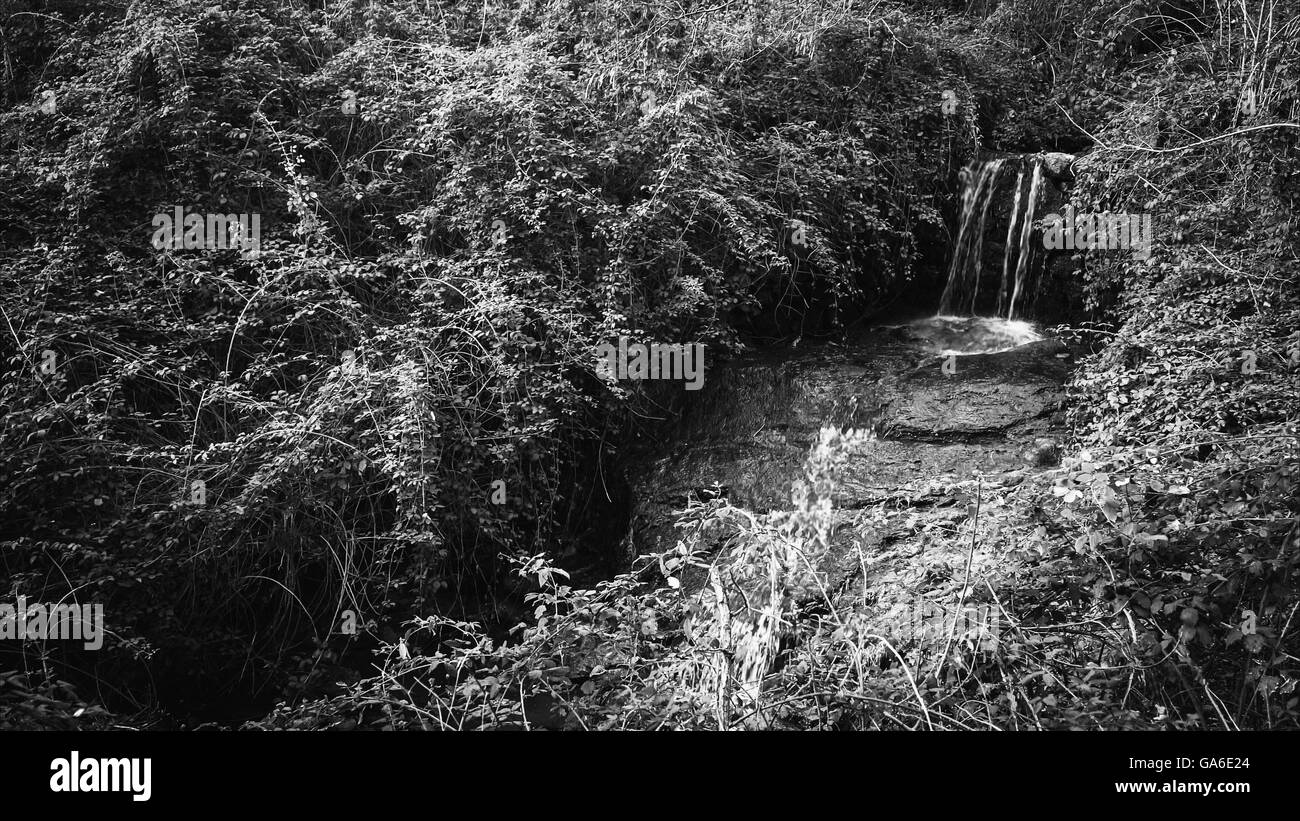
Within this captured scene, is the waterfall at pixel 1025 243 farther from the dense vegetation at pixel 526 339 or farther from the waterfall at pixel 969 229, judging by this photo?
the dense vegetation at pixel 526 339

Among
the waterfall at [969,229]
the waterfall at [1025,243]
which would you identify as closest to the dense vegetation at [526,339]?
the waterfall at [969,229]

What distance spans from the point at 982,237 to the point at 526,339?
4332mm

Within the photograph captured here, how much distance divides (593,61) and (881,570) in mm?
4765

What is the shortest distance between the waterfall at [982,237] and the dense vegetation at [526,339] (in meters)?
0.22

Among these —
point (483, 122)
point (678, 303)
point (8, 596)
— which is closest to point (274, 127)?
point (483, 122)

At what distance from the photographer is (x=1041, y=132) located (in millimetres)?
8820

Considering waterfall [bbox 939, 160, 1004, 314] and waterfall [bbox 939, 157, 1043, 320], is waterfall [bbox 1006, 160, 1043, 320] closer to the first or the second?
waterfall [bbox 939, 157, 1043, 320]

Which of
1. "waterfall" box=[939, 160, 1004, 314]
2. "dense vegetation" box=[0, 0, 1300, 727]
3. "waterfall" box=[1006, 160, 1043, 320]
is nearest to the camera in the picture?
"dense vegetation" box=[0, 0, 1300, 727]

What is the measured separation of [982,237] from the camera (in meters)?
7.86

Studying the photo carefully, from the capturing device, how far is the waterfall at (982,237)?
25.2ft

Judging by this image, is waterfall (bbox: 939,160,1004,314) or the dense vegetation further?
waterfall (bbox: 939,160,1004,314)

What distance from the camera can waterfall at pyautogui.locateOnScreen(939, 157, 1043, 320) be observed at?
7.67 meters

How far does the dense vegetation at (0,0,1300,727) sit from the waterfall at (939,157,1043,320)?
223mm

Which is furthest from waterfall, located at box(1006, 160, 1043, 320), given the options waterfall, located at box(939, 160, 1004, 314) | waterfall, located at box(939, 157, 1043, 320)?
waterfall, located at box(939, 160, 1004, 314)
